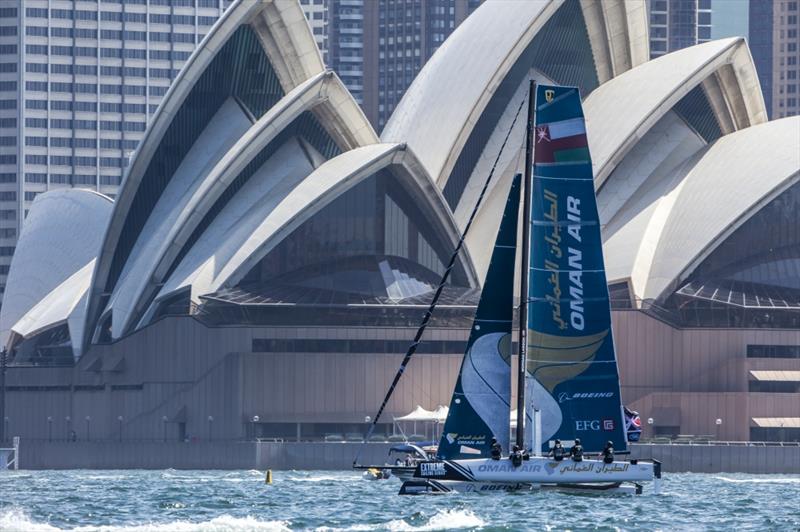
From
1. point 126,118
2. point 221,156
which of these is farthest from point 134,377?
point 126,118

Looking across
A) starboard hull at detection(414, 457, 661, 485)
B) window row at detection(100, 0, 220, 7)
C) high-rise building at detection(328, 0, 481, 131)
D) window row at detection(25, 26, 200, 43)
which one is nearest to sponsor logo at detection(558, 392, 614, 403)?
starboard hull at detection(414, 457, 661, 485)

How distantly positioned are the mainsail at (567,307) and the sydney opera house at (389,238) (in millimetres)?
33677

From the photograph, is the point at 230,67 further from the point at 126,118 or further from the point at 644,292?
the point at 126,118

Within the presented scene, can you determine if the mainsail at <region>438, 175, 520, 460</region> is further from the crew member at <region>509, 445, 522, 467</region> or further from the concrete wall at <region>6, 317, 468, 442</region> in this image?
the concrete wall at <region>6, 317, 468, 442</region>

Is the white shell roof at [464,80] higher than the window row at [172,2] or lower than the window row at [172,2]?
lower

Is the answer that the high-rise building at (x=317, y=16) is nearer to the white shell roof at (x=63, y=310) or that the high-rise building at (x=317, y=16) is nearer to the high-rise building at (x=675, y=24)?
the high-rise building at (x=675, y=24)

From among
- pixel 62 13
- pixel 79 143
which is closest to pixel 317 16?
pixel 62 13

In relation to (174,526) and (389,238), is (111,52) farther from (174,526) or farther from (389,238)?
(174,526)

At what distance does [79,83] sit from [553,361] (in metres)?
124

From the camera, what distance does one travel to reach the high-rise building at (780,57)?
192 meters

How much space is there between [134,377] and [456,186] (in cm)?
1646

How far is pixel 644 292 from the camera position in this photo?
281ft

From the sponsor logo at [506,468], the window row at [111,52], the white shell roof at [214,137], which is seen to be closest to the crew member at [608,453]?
the sponsor logo at [506,468]

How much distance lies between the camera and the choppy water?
1677 inches
